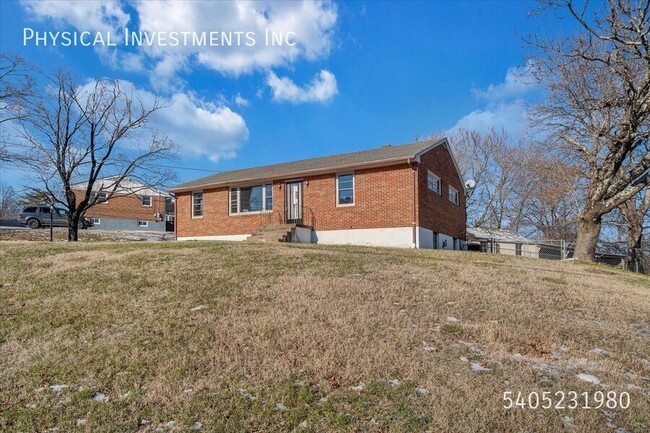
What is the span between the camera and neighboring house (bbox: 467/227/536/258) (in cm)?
2797

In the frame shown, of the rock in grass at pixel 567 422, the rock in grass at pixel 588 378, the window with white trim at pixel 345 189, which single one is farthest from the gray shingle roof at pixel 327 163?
the rock in grass at pixel 567 422

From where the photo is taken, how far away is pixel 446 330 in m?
5.38

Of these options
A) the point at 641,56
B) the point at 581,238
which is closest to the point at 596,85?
the point at 641,56

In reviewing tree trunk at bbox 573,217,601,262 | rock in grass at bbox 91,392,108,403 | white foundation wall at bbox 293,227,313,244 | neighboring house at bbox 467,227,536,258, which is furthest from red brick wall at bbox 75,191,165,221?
rock in grass at bbox 91,392,108,403

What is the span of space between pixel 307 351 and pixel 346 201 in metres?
13.3

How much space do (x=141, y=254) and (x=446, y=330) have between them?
26.0 ft

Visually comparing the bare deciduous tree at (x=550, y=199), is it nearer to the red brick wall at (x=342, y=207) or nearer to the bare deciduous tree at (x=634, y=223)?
the bare deciduous tree at (x=634, y=223)

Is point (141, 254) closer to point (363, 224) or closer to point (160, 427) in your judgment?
point (160, 427)

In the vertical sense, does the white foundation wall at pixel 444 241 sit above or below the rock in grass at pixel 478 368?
above

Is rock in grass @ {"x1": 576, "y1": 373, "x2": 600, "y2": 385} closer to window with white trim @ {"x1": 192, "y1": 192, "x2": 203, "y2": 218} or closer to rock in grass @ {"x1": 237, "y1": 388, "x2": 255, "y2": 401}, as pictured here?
rock in grass @ {"x1": 237, "y1": 388, "x2": 255, "y2": 401}

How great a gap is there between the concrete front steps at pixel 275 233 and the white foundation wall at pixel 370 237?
3.99ft

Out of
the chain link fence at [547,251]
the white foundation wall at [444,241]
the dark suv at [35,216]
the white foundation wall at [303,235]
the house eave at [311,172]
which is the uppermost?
the house eave at [311,172]

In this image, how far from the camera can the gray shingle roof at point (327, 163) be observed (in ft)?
55.8

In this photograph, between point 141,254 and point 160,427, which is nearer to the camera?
Result: point 160,427
